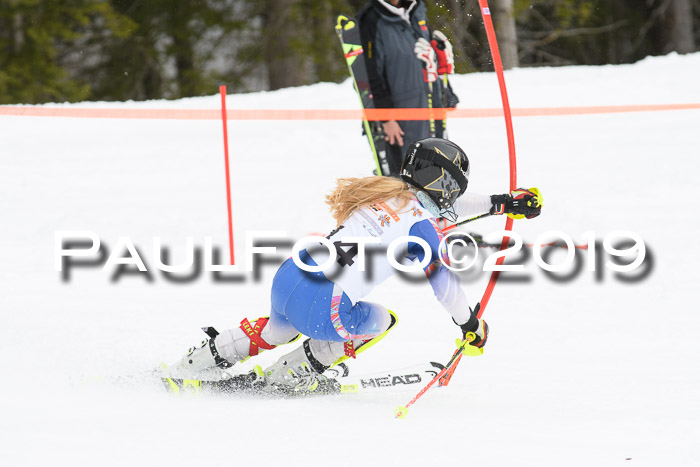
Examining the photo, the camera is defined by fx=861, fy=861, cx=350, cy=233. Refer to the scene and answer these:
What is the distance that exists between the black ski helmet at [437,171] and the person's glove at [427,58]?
2.37 meters

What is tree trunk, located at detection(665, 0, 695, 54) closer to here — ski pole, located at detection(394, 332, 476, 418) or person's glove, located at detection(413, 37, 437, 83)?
person's glove, located at detection(413, 37, 437, 83)

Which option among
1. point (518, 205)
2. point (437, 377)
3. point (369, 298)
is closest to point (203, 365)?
point (437, 377)

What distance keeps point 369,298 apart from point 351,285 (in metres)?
2.22

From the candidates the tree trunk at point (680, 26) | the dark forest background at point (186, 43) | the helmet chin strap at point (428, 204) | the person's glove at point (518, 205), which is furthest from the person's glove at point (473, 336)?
the tree trunk at point (680, 26)

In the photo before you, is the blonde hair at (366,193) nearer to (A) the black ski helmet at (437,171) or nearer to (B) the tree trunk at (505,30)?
(A) the black ski helmet at (437,171)

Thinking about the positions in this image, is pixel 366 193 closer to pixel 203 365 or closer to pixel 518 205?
pixel 518 205

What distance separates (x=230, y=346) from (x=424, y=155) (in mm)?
1161

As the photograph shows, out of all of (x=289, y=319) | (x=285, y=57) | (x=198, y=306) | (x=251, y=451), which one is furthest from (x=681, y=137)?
(x=285, y=57)

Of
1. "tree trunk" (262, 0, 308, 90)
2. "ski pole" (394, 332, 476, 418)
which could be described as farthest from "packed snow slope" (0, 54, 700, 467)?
"tree trunk" (262, 0, 308, 90)

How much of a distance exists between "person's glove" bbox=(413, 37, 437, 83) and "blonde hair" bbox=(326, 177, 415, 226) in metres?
2.46

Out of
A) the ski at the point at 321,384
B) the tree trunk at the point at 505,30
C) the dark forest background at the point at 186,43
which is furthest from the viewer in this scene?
the dark forest background at the point at 186,43

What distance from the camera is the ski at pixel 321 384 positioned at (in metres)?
3.64

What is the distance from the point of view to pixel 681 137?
27.2ft

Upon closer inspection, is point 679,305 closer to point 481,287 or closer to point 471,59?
point 481,287
